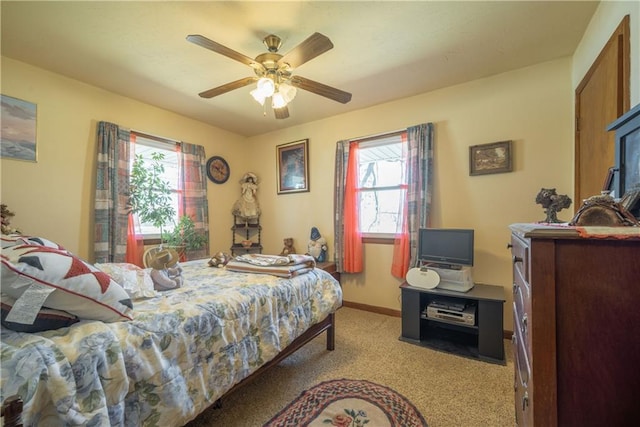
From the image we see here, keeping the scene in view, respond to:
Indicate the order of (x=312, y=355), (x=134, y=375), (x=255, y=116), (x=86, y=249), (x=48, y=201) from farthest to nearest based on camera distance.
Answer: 1. (x=255, y=116)
2. (x=86, y=249)
3. (x=48, y=201)
4. (x=312, y=355)
5. (x=134, y=375)

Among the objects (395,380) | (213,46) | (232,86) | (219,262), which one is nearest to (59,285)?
(219,262)

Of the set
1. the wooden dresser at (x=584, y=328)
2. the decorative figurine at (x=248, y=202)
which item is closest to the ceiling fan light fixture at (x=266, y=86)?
the wooden dresser at (x=584, y=328)

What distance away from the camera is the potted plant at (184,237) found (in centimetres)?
300

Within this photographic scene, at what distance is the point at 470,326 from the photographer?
2.24 m

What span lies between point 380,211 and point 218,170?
2410 mm

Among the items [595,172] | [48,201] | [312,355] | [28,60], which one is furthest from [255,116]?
[595,172]

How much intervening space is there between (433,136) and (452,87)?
1.71 ft

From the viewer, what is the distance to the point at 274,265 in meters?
1.92

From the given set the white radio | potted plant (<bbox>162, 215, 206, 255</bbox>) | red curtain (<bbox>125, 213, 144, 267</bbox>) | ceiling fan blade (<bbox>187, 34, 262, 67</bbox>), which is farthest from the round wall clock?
the white radio

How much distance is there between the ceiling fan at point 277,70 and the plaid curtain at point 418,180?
1158 mm

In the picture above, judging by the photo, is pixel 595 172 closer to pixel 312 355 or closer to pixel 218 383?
pixel 312 355

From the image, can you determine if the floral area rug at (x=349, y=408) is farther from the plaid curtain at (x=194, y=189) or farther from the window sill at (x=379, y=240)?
the plaid curtain at (x=194, y=189)

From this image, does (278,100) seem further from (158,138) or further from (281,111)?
(158,138)

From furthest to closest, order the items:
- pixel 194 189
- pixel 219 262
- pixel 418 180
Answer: pixel 194 189 < pixel 418 180 < pixel 219 262
